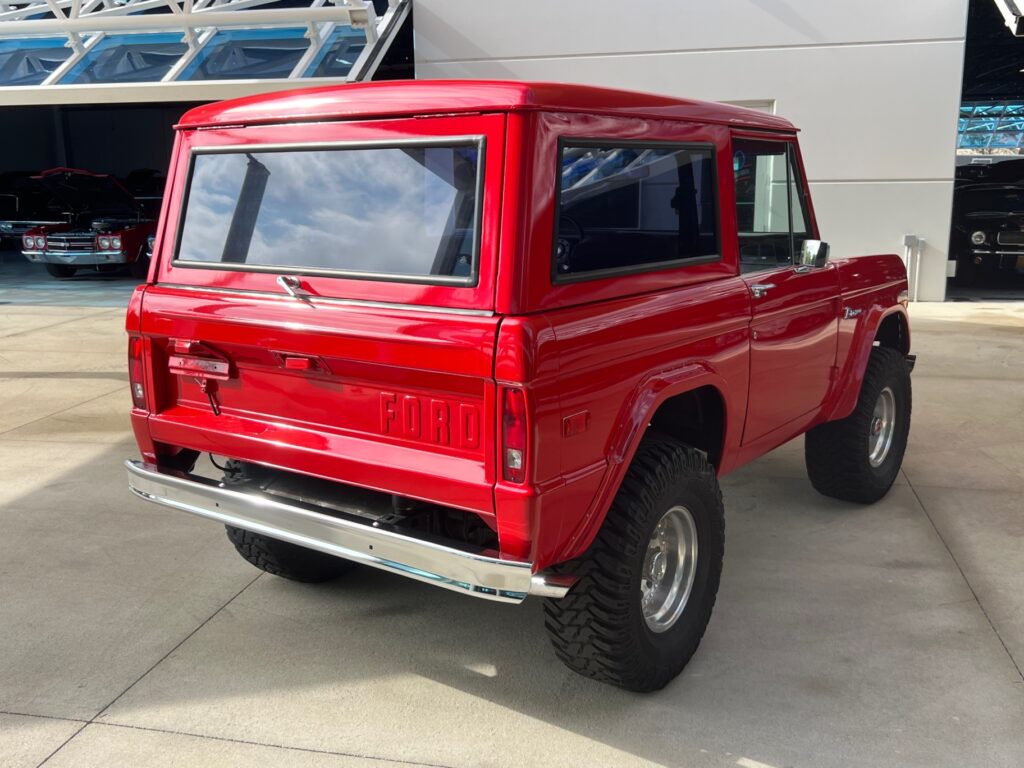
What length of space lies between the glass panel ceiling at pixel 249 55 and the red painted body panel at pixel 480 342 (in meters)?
9.61

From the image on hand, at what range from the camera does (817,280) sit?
415cm

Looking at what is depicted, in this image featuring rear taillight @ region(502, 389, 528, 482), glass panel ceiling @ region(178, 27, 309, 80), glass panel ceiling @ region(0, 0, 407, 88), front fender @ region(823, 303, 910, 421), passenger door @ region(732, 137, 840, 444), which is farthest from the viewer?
glass panel ceiling @ region(178, 27, 309, 80)

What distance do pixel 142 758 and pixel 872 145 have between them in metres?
11.9

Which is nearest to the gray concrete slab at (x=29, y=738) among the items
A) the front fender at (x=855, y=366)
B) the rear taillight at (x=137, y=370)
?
the rear taillight at (x=137, y=370)

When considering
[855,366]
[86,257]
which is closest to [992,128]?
[86,257]

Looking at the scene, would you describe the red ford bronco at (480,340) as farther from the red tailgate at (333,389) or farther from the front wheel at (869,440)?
the front wheel at (869,440)

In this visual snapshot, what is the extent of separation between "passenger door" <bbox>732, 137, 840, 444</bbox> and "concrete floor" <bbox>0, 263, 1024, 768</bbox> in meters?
0.78

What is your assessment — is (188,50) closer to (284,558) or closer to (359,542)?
(284,558)

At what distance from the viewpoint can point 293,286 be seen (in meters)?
3.05

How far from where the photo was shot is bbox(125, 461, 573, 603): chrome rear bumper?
8.72ft

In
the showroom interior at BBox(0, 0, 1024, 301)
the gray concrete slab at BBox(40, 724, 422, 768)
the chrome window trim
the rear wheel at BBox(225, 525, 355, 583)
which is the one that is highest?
the showroom interior at BBox(0, 0, 1024, 301)

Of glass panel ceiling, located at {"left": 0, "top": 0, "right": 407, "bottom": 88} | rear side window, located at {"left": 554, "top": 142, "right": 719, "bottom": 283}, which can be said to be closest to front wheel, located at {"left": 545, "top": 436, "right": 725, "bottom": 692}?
rear side window, located at {"left": 554, "top": 142, "right": 719, "bottom": 283}

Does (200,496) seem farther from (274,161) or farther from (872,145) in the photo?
(872,145)

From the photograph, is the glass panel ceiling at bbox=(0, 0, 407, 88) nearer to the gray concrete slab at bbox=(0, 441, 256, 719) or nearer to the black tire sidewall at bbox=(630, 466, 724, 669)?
the gray concrete slab at bbox=(0, 441, 256, 719)
